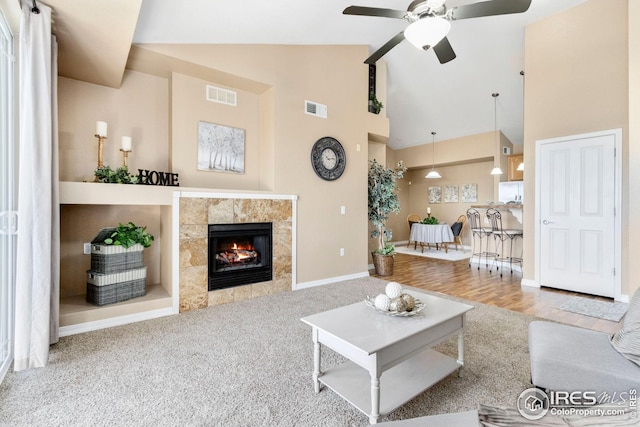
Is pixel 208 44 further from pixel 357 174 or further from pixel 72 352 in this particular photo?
pixel 72 352

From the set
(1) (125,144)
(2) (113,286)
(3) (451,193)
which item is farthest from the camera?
(3) (451,193)

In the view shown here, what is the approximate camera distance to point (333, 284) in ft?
15.0

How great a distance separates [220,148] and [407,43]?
394cm

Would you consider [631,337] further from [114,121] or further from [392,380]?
[114,121]

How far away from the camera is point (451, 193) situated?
9477 mm

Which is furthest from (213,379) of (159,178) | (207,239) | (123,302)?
(159,178)

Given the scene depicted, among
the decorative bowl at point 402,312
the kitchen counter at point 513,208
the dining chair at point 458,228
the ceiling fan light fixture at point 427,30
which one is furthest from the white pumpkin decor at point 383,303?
the dining chair at point 458,228

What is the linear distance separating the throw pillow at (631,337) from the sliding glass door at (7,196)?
150 inches

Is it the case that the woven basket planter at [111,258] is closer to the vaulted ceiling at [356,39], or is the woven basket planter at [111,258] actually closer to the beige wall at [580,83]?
the vaulted ceiling at [356,39]

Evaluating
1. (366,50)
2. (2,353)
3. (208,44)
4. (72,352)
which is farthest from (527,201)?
(2,353)

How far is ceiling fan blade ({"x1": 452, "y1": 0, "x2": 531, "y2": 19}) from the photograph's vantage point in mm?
2309

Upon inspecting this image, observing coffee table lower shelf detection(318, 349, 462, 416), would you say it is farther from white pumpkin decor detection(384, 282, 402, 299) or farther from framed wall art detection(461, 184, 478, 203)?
framed wall art detection(461, 184, 478, 203)

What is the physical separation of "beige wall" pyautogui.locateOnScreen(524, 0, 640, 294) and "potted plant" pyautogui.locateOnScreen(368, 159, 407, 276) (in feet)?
6.69

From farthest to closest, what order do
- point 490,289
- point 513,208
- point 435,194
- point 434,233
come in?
point 435,194 < point 434,233 < point 513,208 < point 490,289
